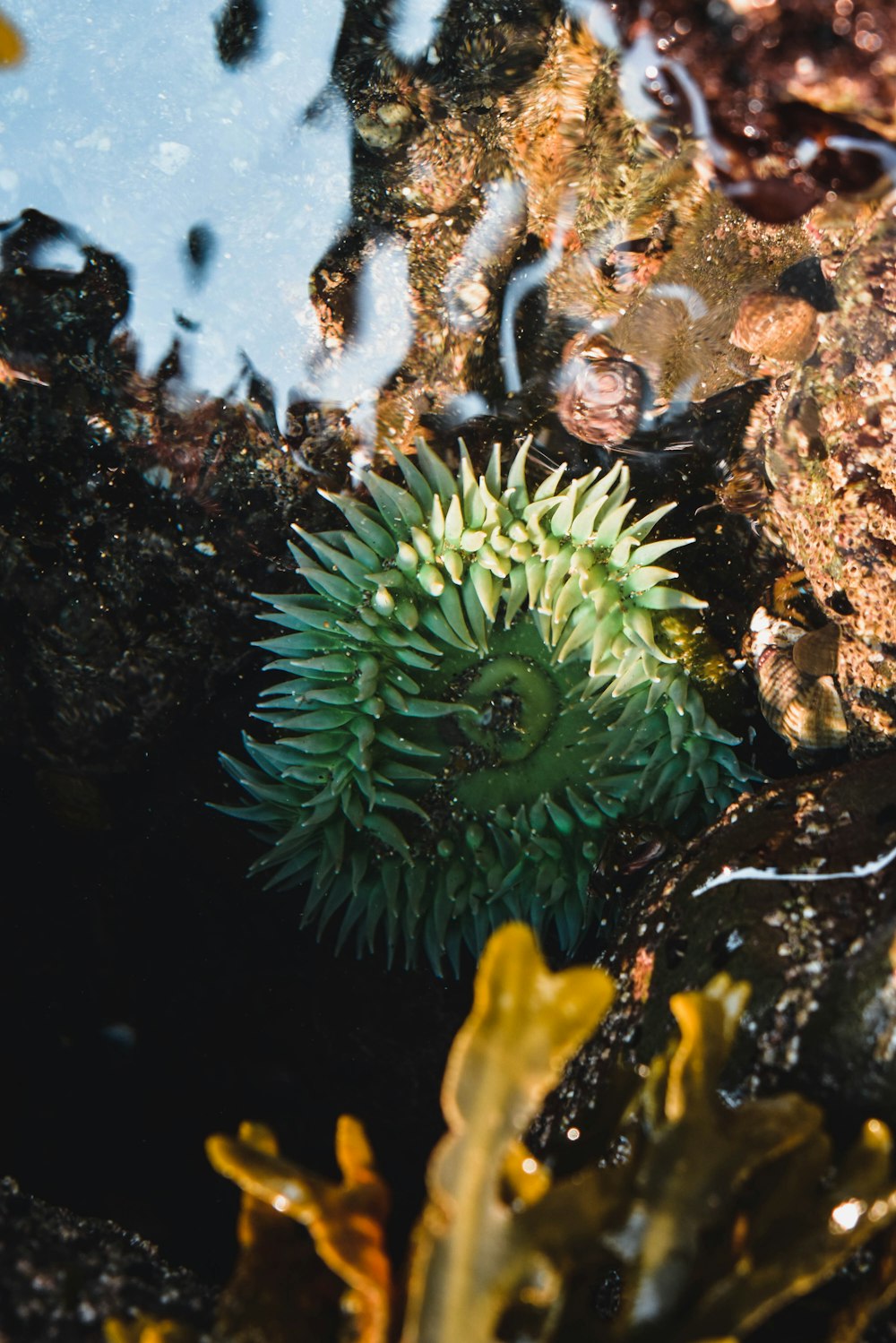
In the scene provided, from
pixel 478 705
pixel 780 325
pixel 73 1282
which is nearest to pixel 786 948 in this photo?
pixel 478 705

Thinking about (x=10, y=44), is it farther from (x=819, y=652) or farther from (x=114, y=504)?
(x=819, y=652)

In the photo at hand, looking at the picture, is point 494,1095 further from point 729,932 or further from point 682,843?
point 682,843

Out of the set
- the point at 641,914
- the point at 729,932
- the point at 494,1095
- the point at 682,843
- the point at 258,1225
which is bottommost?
the point at 682,843

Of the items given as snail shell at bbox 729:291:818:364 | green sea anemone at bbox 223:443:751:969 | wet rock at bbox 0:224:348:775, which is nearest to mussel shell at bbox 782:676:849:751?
green sea anemone at bbox 223:443:751:969

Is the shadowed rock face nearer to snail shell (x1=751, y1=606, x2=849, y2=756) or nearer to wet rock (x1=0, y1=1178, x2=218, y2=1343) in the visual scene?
snail shell (x1=751, y1=606, x2=849, y2=756)

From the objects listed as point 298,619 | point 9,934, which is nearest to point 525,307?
point 298,619

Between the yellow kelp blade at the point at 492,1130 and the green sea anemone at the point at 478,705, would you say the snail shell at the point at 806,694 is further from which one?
the yellow kelp blade at the point at 492,1130
